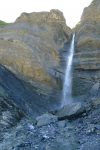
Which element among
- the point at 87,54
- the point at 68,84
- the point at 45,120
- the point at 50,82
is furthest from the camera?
the point at 87,54

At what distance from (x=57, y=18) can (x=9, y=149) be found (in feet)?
94.2

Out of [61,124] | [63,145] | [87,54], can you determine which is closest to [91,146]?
[63,145]

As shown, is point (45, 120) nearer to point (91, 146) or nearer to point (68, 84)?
point (91, 146)

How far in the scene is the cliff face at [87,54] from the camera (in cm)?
4162

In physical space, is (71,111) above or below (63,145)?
above

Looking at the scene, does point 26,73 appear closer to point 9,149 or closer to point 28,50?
point 28,50

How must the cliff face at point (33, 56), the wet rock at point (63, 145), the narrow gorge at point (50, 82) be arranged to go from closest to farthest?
the wet rock at point (63, 145), the narrow gorge at point (50, 82), the cliff face at point (33, 56)

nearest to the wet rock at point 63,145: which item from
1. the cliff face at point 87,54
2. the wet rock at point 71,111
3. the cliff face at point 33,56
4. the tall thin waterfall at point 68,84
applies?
the wet rock at point 71,111

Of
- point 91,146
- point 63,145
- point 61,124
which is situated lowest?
point 91,146

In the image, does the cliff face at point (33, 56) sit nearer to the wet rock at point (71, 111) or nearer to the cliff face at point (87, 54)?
the cliff face at point (87, 54)

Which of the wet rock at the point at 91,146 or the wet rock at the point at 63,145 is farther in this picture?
the wet rock at the point at 63,145

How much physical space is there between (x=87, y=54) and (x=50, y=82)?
19.3 ft

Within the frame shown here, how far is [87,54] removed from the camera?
4366 centimetres

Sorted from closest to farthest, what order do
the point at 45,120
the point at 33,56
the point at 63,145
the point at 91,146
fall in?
the point at 91,146 < the point at 63,145 < the point at 45,120 < the point at 33,56
